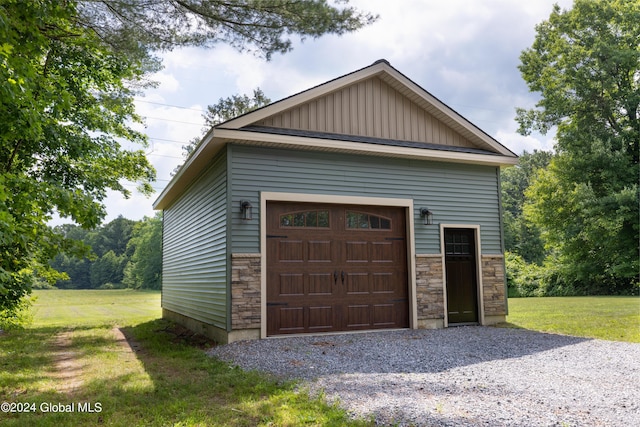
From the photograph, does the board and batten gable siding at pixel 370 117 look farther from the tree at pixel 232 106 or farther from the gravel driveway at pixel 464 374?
the tree at pixel 232 106

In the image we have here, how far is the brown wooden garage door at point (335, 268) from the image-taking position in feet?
26.9

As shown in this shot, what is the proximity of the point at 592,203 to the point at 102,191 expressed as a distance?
1902 centimetres

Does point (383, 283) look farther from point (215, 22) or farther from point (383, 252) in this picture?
point (215, 22)

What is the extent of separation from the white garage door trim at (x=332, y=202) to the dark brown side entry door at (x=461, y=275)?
986 mm

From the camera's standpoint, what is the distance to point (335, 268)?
859 cm

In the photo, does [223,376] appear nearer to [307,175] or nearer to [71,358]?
[71,358]

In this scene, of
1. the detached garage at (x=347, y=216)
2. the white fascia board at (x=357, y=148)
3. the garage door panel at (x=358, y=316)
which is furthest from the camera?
the garage door panel at (x=358, y=316)

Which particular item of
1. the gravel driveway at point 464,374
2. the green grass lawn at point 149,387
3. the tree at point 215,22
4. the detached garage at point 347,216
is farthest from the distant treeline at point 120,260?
the gravel driveway at point 464,374

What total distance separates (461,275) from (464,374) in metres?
4.79

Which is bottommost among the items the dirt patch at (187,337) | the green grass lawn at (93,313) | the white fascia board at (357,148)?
the green grass lawn at (93,313)

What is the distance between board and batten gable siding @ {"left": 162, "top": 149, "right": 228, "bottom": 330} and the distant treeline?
34308 mm

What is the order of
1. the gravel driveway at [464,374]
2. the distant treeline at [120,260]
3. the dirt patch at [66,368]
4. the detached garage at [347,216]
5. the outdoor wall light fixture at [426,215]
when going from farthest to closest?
the distant treeline at [120,260]
the outdoor wall light fixture at [426,215]
the detached garage at [347,216]
the dirt patch at [66,368]
the gravel driveway at [464,374]

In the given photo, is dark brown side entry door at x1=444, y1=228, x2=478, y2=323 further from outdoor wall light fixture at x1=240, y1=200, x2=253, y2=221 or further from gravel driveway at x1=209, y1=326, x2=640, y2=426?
outdoor wall light fixture at x1=240, y1=200, x2=253, y2=221

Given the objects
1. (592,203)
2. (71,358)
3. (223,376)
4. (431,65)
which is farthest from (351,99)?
(592,203)
